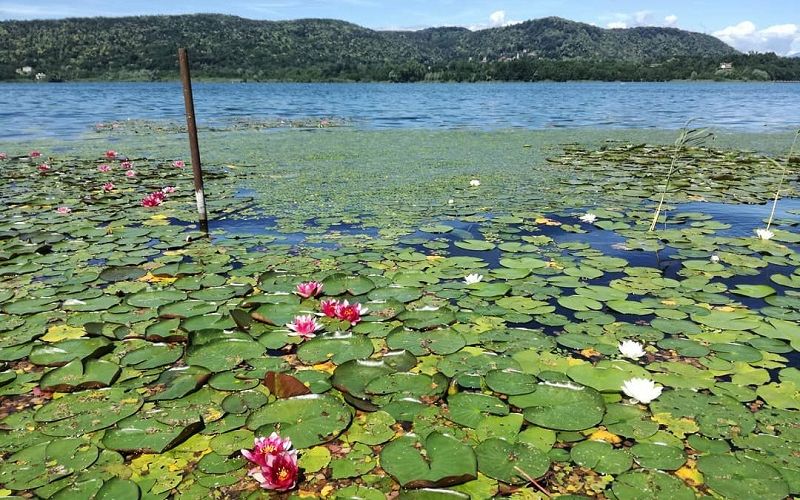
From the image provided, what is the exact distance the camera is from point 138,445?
6.62ft

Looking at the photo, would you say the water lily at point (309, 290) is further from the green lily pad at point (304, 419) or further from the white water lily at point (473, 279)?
the green lily pad at point (304, 419)

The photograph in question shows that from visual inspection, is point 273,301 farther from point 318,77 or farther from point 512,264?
point 318,77

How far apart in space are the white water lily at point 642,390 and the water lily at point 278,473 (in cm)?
149

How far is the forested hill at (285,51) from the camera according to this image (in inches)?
2714

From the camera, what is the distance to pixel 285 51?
85.0 metres

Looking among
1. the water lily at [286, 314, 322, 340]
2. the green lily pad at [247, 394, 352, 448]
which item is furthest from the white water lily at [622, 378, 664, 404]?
the water lily at [286, 314, 322, 340]

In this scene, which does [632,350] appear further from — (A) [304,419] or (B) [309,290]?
(B) [309,290]

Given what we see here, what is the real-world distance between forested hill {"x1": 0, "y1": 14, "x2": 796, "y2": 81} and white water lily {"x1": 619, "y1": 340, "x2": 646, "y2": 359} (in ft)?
234

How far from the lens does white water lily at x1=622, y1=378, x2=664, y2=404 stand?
2.26m

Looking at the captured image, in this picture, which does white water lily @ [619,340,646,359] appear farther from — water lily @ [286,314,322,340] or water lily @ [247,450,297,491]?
water lily @ [247,450,297,491]

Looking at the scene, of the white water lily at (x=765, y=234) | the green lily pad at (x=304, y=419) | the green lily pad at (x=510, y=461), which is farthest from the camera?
the white water lily at (x=765, y=234)

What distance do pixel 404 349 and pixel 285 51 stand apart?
90719 mm

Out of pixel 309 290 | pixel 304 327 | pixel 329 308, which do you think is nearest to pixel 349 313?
pixel 329 308

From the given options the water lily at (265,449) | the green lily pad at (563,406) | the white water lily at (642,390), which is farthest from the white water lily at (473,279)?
the water lily at (265,449)
